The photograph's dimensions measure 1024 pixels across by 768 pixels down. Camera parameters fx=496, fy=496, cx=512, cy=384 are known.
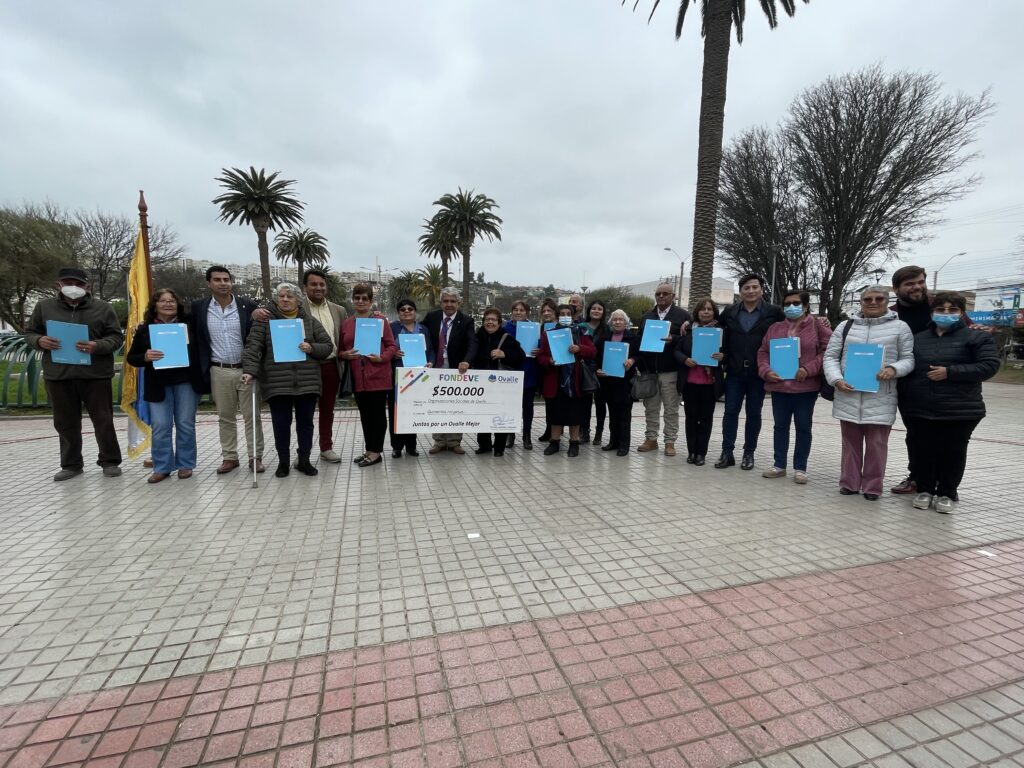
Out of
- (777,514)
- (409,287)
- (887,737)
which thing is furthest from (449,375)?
(409,287)

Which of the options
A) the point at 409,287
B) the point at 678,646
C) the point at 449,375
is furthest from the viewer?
the point at 409,287

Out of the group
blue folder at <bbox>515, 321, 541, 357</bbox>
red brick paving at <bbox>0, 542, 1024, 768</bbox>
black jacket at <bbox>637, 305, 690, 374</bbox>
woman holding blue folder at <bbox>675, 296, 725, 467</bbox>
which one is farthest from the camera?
blue folder at <bbox>515, 321, 541, 357</bbox>

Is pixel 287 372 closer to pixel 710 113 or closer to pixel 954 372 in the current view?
pixel 954 372

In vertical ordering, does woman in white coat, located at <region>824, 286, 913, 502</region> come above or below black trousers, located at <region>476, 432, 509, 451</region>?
above

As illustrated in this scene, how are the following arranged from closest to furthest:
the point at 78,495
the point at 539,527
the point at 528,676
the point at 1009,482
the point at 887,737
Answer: the point at 887,737 < the point at 528,676 < the point at 539,527 < the point at 78,495 < the point at 1009,482

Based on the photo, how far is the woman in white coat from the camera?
4859 millimetres

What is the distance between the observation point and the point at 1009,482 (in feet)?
18.9

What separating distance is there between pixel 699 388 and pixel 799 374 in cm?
119

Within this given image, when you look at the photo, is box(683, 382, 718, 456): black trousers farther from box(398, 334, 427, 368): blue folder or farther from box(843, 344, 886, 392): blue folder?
box(398, 334, 427, 368): blue folder

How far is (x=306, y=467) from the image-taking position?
571cm

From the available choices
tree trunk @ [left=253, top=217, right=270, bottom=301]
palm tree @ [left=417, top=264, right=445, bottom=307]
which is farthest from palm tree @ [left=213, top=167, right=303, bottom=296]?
palm tree @ [left=417, top=264, right=445, bottom=307]

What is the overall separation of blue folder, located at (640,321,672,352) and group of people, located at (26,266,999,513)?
51 millimetres

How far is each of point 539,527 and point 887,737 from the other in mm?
2598

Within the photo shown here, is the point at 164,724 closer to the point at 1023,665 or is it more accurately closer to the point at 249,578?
the point at 249,578
